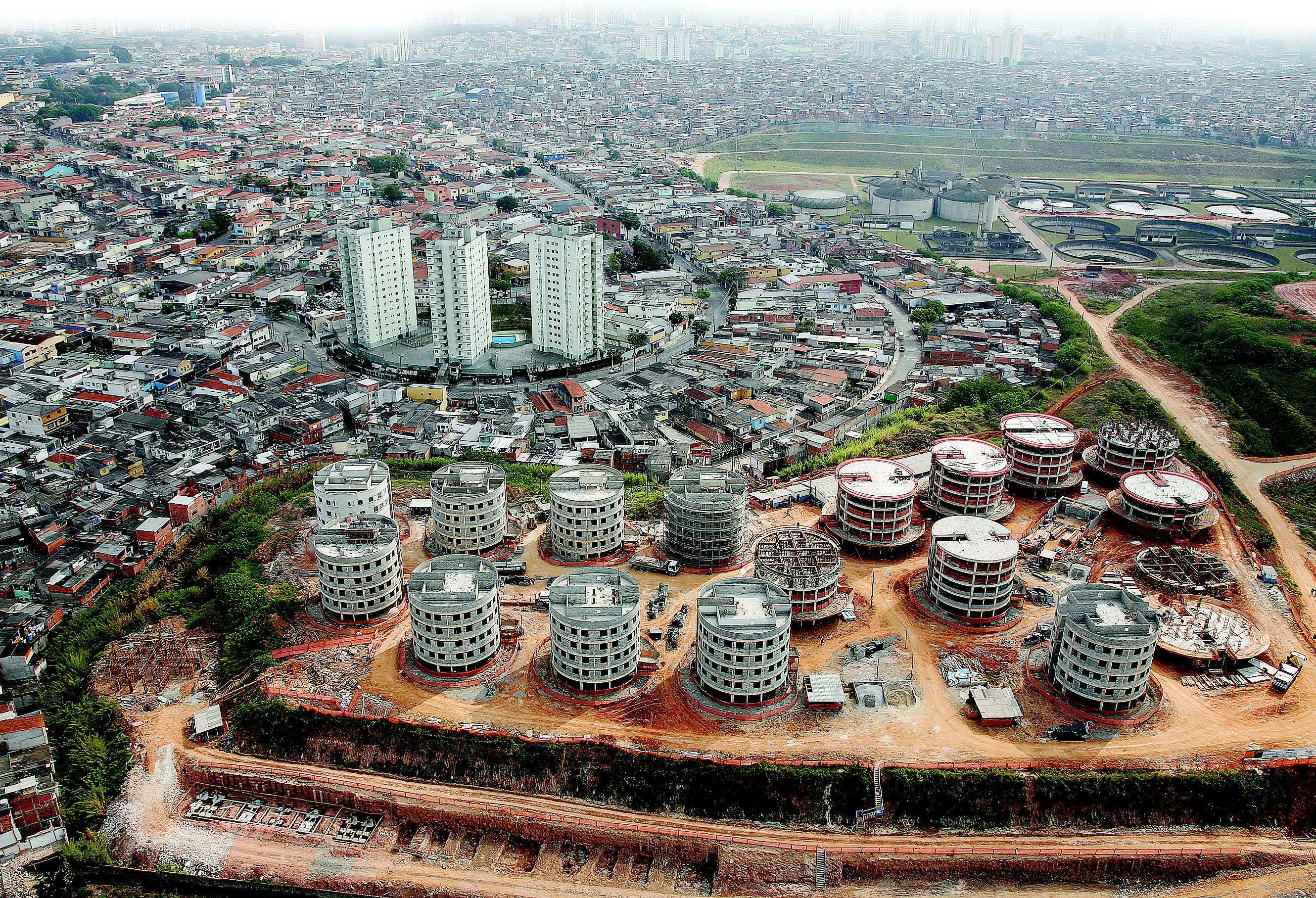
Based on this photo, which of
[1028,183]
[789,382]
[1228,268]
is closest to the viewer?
[789,382]

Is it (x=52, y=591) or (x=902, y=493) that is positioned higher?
(x=902, y=493)

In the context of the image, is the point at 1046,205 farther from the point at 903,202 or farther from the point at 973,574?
the point at 973,574

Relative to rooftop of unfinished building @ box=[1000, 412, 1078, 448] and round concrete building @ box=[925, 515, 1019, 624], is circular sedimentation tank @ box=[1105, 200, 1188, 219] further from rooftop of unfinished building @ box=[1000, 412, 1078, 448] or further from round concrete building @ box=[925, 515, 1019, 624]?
round concrete building @ box=[925, 515, 1019, 624]

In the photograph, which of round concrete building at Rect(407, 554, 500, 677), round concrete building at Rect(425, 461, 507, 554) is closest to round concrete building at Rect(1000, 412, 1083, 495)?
round concrete building at Rect(425, 461, 507, 554)

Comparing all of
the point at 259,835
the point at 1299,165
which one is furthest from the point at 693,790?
the point at 1299,165

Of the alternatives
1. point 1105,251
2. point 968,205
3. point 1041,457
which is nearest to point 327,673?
point 1041,457

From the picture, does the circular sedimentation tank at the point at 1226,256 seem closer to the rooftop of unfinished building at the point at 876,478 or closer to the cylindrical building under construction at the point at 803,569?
the rooftop of unfinished building at the point at 876,478

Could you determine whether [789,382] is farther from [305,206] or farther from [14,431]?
[305,206]
